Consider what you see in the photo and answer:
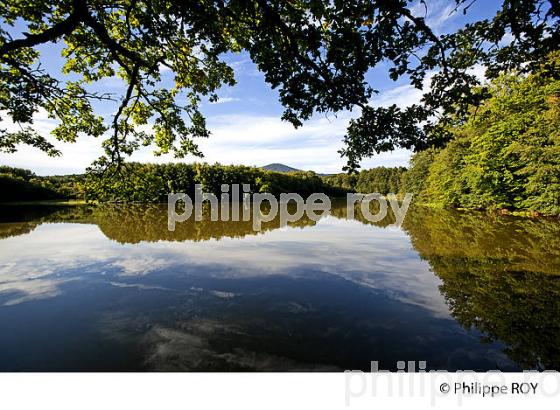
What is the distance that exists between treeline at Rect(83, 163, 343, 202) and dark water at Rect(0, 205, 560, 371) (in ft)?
8.95

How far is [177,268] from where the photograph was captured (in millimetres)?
10023

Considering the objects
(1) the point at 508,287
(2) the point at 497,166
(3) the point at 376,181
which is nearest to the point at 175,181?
(2) the point at 497,166

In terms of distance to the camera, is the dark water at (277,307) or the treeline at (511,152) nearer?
the dark water at (277,307)

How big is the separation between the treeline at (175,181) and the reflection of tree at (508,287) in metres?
7.68

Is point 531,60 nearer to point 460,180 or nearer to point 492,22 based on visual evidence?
point 492,22

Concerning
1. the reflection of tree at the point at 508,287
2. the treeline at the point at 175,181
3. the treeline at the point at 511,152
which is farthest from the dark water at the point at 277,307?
the treeline at the point at 511,152

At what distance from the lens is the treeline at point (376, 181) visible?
4870 inches

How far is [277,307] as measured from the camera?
6.85 metres

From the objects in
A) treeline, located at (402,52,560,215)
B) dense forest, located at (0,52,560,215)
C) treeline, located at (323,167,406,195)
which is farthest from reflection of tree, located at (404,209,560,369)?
treeline, located at (323,167,406,195)

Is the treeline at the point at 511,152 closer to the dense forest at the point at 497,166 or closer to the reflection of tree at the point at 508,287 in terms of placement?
the dense forest at the point at 497,166

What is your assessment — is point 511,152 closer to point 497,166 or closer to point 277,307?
point 497,166

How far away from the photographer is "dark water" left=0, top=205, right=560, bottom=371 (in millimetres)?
4812
